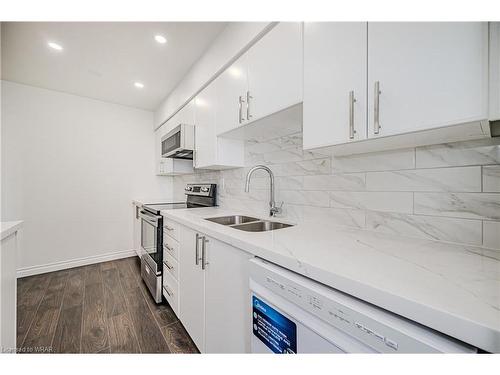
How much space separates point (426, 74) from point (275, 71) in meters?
0.77

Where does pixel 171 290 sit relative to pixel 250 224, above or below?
below

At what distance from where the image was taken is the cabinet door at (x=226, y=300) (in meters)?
0.97

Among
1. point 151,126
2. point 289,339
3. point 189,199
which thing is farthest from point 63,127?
point 289,339

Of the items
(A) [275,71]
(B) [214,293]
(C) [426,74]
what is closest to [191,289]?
(B) [214,293]

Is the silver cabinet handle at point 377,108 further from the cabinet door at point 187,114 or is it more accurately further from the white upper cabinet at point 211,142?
the cabinet door at point 187,114

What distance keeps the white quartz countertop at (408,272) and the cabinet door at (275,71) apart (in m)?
0.76

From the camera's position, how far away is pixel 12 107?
103 inches

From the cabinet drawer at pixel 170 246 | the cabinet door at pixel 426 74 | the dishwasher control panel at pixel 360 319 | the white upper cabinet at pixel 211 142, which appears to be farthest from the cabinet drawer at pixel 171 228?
the cabinet door at pixel 426 74

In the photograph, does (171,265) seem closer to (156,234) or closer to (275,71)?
(156,234)

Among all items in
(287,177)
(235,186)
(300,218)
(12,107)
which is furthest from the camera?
(12,107)

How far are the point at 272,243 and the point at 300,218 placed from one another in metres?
0.64

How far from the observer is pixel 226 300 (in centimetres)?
108
